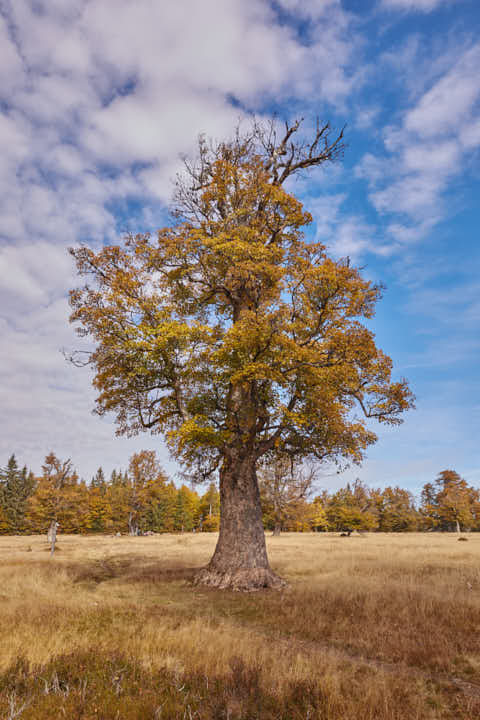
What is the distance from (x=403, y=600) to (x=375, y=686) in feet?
19.4

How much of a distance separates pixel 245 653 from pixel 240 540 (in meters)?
8.78

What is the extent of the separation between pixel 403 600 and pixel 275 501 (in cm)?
3690

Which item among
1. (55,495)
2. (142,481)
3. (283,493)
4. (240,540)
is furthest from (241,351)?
(142,481)

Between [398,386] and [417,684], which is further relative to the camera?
[398,386]

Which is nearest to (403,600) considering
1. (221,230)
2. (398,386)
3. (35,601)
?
(398,386)

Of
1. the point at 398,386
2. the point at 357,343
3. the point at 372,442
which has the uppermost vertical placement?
the point at 357,343

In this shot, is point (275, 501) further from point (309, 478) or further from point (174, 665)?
point (174, 665)

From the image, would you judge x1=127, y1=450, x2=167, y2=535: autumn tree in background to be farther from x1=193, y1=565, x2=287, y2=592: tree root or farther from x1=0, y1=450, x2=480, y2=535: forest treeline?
x1=193, y1=565, x2=287, y2=592: tree root

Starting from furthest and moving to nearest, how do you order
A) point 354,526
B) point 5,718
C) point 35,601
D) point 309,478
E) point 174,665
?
point 354,526, point 309,478, point 35,601, point 174,665, point 5,718

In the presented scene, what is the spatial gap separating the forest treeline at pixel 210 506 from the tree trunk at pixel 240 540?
71.9ft

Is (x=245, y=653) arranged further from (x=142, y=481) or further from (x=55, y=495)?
(x=142, y=481)

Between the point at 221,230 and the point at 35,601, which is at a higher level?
the point at 221,230

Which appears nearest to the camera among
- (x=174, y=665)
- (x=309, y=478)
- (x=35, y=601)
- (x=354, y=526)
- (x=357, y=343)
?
(x=174, y=665)

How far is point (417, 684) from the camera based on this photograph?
5.70 m
